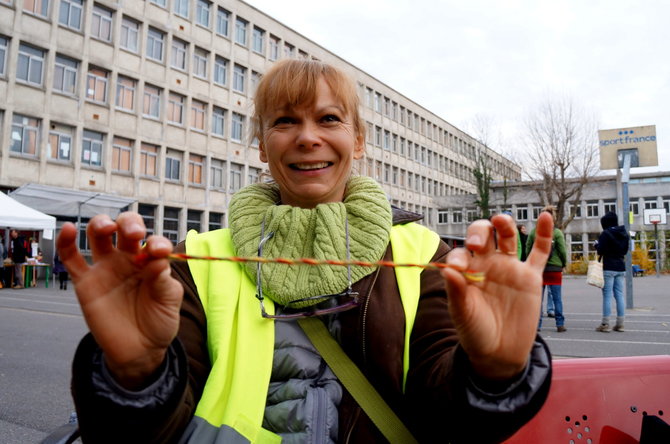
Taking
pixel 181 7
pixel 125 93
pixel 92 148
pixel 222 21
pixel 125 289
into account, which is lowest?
pixel 125 289

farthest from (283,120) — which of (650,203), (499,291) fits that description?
(650,203)

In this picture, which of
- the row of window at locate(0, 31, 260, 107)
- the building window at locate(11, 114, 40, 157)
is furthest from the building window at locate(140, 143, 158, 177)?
the building window at locate(11, 114, 40, 157)

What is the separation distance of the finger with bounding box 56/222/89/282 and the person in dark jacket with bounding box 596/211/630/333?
8.69m

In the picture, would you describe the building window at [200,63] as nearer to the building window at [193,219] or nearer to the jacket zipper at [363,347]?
the building window at [193,219]

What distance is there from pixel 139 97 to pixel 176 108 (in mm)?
2908

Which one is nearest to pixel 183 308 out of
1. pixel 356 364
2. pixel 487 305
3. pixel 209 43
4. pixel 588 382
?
pixel 356 364

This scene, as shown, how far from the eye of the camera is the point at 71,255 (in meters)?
1.07

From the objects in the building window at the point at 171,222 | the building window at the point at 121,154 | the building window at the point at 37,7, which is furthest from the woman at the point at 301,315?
the building window at the point at 171,222

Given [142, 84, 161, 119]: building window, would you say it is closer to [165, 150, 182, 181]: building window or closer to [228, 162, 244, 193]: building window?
[165, 150, 182, 181]: building window

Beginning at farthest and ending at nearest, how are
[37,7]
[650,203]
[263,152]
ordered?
[650,203]
[37,7]
[263,152]

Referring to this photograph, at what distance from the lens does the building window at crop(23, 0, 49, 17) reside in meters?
23.8

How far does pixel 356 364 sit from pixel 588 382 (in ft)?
3.15

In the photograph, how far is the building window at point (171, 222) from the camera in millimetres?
30062

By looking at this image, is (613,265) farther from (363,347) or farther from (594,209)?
(594,209)
